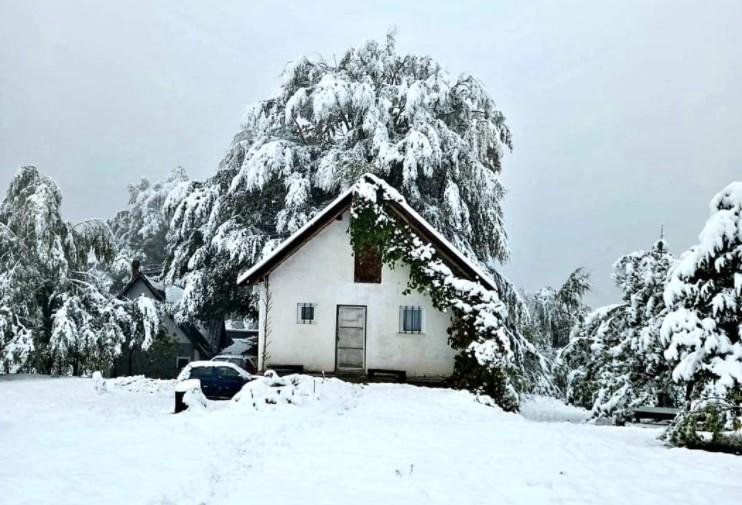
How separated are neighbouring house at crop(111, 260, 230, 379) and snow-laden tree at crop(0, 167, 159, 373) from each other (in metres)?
7.04

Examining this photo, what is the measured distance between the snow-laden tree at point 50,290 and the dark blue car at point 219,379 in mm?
8071

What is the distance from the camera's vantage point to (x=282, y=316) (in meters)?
19.7

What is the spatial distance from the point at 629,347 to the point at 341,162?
14.2 metres

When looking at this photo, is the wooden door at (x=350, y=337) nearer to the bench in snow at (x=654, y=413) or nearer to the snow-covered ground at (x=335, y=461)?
the snow-covered ground at (x=335, y=461)

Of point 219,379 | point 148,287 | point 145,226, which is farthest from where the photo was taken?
point 145,226

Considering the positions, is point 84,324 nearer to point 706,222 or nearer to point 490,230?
point 490,230

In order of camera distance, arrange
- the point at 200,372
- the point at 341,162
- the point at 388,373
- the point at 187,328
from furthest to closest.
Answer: the point at 187,328, the point at 341,162, the point at 388,373, the point at 200,372

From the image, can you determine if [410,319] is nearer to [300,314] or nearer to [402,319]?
[402,319]

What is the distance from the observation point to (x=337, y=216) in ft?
64.1

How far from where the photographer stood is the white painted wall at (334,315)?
19.4 metres

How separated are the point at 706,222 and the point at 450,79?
20.5m

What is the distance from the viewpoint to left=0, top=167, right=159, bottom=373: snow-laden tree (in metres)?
23.3

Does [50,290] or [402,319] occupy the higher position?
[50,290]

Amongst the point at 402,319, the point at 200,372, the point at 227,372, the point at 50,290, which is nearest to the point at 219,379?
the point at 227,372
